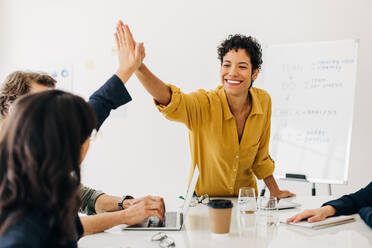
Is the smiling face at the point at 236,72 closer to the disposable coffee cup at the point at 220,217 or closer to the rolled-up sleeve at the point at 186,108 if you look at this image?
the rolled-up sleeve at the point at 186,108

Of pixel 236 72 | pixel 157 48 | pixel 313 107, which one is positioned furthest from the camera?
pixel 157 48

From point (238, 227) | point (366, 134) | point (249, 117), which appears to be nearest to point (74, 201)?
point (238, 227)

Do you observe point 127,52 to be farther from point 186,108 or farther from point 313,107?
point 313,107

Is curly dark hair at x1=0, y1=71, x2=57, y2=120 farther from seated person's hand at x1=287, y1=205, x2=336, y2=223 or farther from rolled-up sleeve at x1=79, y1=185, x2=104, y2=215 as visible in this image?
seated person's hand at x1=287, y1=205, x2=336, y2=223

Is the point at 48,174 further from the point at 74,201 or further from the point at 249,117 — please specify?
the point at 249,117

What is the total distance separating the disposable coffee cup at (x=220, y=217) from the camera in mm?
1164

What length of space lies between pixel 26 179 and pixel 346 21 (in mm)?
2910

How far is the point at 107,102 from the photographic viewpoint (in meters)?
1.34

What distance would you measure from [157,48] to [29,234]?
3.03 metres

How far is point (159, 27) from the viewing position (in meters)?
3.51

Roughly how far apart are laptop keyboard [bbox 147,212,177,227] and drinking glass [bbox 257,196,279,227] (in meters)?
0.33

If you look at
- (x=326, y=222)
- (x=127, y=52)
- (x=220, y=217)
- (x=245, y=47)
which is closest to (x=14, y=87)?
(x=127, y=52)

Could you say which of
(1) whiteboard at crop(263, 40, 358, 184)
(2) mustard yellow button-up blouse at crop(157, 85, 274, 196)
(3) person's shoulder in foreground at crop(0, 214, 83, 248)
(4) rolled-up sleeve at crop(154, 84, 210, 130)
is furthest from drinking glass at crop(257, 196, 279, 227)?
(1) whiteboard at crop(263, 40, 358, 184)

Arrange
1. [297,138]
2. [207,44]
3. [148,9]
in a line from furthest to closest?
[148,9]
[207,44]
[297,138]
